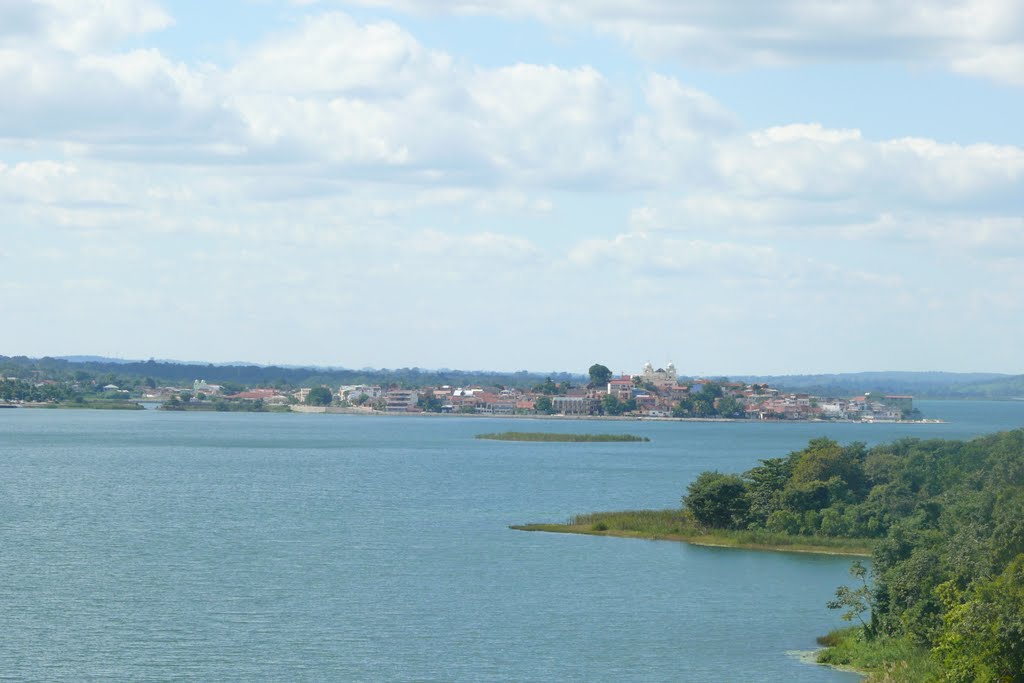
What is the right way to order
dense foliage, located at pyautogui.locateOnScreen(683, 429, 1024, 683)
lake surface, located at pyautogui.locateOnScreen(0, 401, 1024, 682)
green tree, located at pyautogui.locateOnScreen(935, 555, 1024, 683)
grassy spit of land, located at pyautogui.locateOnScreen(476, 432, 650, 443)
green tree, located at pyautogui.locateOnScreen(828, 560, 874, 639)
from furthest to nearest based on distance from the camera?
1. grassy spit of land, located at pyautogui.locateOnScreen(476, 432, 650, 443)
2. green tree, located at pyautogui.locateOnScreen(828, 560, 874, 639)
3. lake surface, located at pyautogui.locateOnScreen(0, 401, 1024, 682)
4. dense foliage, located at pyautogui.locateOnScreen(683, 429, 1024, 683)
5. green tree, located at pyautogui.locateOnScreen(935, 555, 1024, 683)

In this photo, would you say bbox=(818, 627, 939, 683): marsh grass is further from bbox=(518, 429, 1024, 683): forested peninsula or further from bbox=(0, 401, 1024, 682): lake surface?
bbox=(0, 401, 1024, 682): lake surface

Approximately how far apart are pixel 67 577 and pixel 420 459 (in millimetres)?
71538

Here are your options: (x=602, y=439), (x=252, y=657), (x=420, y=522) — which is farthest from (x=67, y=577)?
(x=602, y=439)

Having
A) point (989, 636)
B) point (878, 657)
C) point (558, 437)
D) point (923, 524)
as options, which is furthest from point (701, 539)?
point (558, 437)

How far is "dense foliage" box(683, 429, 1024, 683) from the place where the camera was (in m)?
31.7

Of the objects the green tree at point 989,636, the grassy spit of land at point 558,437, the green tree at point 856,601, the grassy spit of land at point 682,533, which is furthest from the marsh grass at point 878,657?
the grassy spit of land at point 558,437

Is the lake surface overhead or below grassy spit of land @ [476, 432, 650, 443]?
below

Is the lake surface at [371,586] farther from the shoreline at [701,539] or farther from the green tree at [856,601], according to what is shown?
the green tree at [856,601]

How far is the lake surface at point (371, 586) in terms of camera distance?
39188 mm

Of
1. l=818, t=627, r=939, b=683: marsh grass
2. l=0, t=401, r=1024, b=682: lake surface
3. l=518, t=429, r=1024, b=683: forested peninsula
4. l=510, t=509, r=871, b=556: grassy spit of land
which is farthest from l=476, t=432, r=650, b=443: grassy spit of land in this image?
l=818, t=627, r=939, b=683: marsh grass

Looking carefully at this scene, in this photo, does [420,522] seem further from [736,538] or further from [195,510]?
[736,538]

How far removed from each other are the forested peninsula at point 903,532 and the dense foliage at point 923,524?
1.8 inches

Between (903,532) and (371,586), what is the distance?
61.4 feet

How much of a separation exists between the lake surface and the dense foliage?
3172mm
